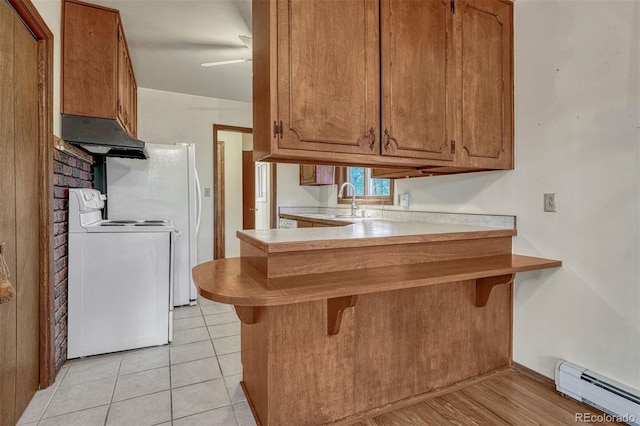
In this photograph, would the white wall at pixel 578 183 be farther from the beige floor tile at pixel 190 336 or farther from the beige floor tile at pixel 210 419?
the beige floor tile at pixel 190 336

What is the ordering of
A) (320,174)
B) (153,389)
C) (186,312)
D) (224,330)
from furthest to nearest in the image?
1. (320,174)
2. (186,312)
3. (224,330)
4. (153,389)

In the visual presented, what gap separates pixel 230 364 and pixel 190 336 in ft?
2.07

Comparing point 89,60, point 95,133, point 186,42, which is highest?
point 186,42

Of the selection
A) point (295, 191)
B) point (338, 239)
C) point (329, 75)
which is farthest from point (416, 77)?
point (295, 191)

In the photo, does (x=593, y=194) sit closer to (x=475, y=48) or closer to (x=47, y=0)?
(x=475, y=48)

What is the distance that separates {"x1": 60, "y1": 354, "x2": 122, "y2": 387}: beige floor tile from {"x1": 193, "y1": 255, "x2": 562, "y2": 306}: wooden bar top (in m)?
1.15

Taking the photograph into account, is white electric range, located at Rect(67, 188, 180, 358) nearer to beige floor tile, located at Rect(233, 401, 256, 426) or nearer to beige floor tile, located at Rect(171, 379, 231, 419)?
beige floor tile, located at Rect(171, 379, 231, 419)

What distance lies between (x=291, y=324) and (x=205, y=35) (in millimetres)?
2440

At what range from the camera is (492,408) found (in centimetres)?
168

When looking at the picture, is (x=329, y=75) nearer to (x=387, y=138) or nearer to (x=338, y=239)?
(x=387, y=138)

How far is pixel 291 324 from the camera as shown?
1.46 m

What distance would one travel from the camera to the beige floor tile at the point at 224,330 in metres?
2.61

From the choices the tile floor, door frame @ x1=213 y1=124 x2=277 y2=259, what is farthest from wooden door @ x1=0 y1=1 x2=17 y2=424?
door frame @ x1=213 y1=124 x2=277 y2=259

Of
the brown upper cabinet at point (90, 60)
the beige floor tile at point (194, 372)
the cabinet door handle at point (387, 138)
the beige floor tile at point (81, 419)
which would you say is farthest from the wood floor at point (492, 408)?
the brown upper cabinet at point (90, 60)
